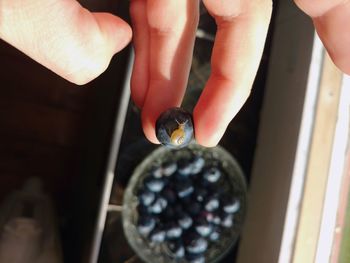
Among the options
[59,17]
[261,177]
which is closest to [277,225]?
[261,177]

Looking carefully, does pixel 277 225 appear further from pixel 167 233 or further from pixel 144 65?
pixel 144 65

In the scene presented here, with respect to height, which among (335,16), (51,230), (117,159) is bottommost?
(51,230)

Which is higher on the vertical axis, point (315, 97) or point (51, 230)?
point (315, 97)

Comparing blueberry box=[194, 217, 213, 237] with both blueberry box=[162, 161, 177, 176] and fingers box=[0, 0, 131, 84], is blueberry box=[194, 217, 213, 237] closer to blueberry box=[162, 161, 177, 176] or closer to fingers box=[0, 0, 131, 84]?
blueberry box=[162, 161, 177, 176]

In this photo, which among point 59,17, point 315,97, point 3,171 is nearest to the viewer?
point 59,17

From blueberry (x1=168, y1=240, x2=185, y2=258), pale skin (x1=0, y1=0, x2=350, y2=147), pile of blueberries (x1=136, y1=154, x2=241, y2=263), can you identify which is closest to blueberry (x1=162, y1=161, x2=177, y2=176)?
pile of blueberries (x1=136, y1=154, x2=241, y2=263)

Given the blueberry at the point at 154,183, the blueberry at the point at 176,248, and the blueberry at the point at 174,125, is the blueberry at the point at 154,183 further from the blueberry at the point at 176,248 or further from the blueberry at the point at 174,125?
the blueberry at the point at 174,125
